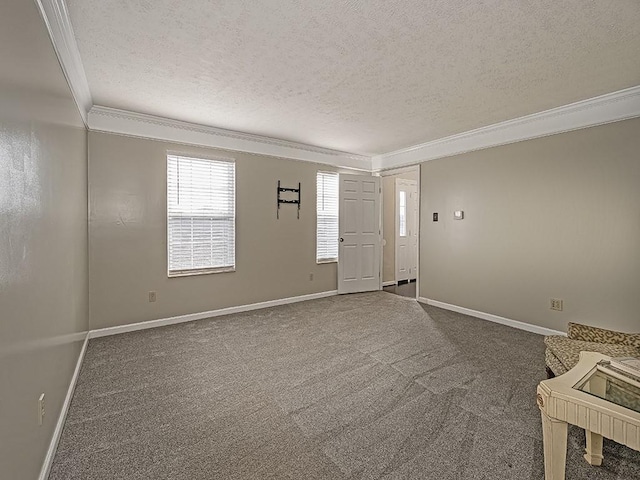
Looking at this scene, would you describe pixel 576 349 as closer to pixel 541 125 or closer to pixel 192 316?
pixel 541 125

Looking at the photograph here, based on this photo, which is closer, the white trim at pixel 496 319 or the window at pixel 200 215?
the white trim at pixel 496 319

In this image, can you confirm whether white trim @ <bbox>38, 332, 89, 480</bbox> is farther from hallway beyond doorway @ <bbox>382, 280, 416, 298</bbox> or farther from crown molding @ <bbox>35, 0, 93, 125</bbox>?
hallway beyond doorway @ <bbox>382, 280, 416, 298</bbox>

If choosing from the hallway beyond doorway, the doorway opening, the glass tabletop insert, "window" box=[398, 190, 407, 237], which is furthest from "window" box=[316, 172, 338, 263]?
the glass tabletop insert

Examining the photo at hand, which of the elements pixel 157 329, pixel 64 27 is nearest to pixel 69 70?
pixel 64 27

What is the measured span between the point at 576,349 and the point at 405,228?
499cm

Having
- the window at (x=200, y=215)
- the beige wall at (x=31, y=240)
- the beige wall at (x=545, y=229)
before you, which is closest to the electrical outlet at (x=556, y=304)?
the beige wall at (x=545, y=229)

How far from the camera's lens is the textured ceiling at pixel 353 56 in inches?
76.2

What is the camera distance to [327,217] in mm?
5504

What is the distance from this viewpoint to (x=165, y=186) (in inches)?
155

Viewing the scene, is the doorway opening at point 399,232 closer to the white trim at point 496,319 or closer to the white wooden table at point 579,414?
the white trim at point 496,319

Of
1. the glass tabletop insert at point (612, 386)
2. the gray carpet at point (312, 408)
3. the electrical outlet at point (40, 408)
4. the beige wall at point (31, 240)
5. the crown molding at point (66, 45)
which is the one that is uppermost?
the crown molding at point (66, 45)

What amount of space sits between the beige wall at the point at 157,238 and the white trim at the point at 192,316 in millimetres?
59

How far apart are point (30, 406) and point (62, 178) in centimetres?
149

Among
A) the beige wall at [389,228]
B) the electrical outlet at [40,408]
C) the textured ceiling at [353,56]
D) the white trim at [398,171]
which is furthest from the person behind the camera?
the beige wall at [389,228]
